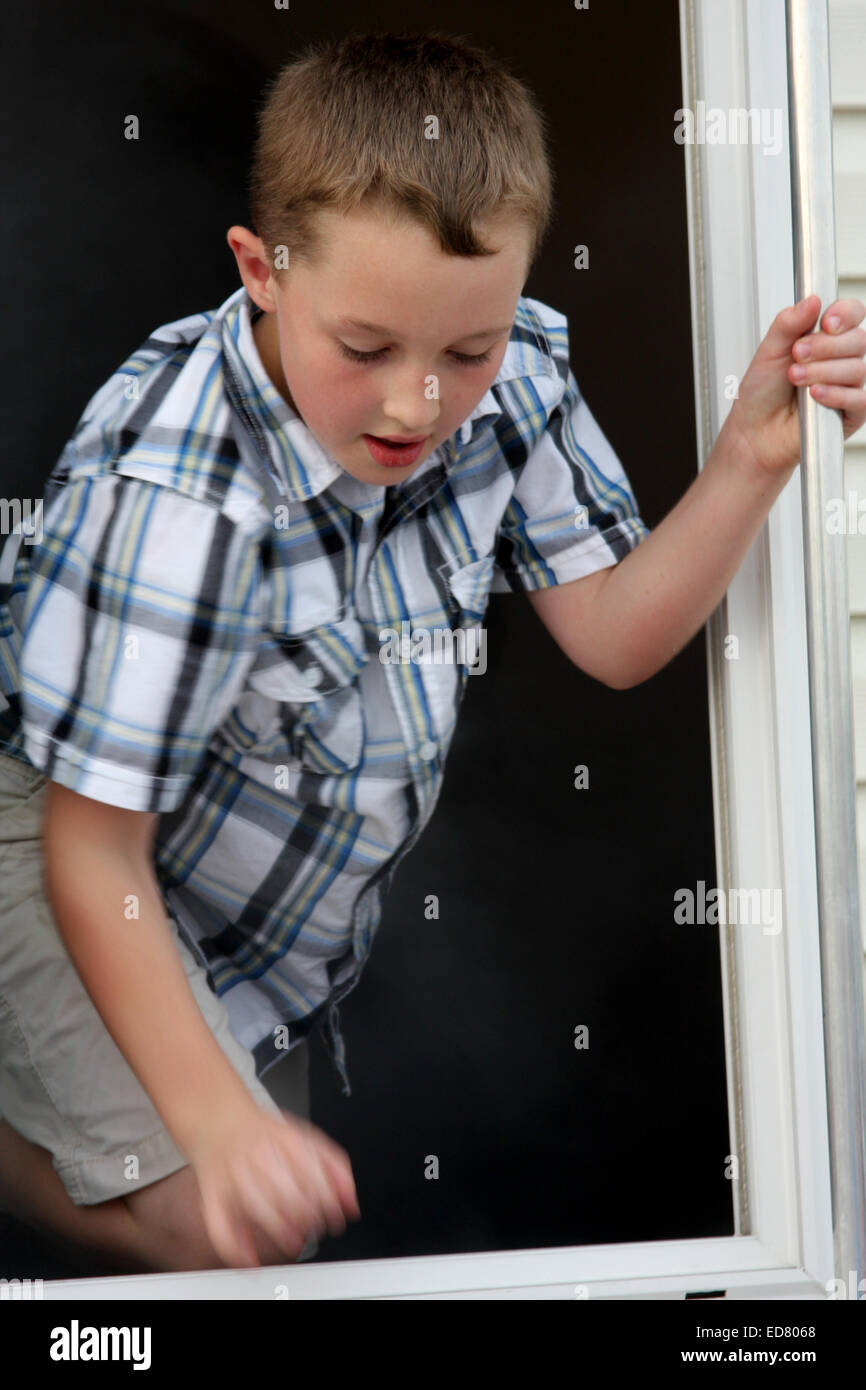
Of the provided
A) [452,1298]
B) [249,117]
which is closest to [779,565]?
[249,117]

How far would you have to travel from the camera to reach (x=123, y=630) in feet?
3.89

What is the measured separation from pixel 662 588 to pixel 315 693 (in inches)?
15.1

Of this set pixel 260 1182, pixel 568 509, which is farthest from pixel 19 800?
pixel 568 509

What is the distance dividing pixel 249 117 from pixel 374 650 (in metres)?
0.54

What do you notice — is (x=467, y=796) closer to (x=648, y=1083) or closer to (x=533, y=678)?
(x=533, y=678)

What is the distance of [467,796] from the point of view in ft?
4.37

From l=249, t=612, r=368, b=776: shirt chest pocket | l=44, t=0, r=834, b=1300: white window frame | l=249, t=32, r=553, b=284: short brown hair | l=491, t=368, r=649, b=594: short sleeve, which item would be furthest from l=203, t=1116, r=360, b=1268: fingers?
l=249, t=32, r=553, b=284: short brown hair

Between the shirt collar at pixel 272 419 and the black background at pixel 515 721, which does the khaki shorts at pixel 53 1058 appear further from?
the shirt collar at pixel 272 419

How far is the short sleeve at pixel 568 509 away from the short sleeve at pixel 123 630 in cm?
32

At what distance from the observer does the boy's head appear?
1.15m

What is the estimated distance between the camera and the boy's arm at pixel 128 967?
1.20 meters

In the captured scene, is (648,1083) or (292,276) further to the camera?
(648,1083)

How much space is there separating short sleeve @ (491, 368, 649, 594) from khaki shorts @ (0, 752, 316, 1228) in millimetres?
556

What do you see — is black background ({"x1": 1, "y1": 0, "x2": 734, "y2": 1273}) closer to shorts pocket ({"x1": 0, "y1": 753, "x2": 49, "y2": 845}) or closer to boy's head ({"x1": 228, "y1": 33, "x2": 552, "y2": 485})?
boy's head ({"x1": 228, "y1": 33, "x2": 552, "y2": 485})
